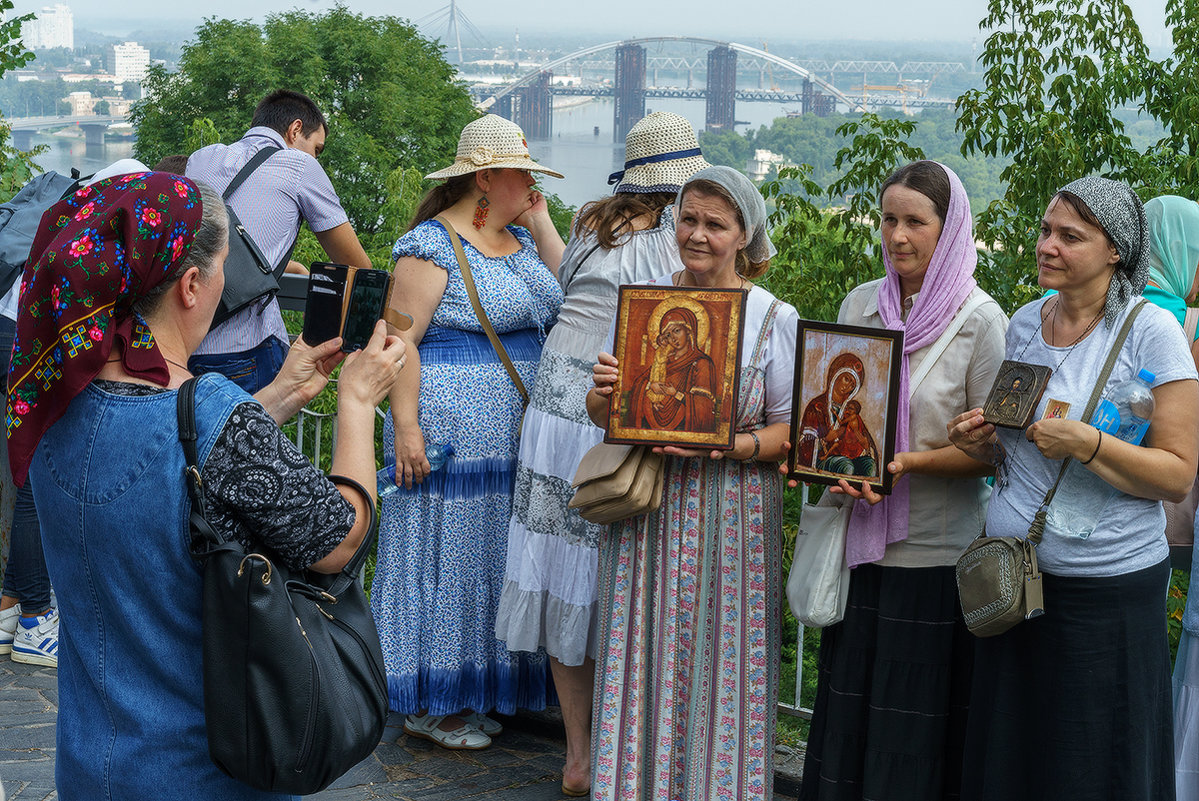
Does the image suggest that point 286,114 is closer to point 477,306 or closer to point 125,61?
point 477,306

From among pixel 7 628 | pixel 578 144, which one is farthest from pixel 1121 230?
pixel 578 144

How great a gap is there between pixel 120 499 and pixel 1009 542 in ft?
6.87

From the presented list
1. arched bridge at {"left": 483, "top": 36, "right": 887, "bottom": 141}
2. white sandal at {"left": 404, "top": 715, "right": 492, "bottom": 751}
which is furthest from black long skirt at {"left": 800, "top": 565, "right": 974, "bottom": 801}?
arched bridge at {"left": 483, "top": 36, "right": 887, "bottom": 141}

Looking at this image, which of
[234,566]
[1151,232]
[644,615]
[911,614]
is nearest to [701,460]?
[644,615]

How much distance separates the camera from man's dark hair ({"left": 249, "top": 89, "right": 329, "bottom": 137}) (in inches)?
194

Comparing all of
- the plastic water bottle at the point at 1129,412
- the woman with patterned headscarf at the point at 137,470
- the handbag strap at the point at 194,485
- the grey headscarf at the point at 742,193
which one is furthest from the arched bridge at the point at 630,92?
the handbag strap at the point at 194,485

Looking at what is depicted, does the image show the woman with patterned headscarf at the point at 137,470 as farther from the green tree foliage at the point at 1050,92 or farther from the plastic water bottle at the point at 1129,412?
the green tree foliage at the point at 1050,92

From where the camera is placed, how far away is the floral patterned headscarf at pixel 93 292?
2002 mm

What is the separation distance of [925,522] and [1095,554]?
18.1 inches

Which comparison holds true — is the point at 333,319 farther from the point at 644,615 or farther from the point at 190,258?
the point at 644,615

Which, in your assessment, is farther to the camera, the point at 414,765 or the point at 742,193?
the point at 414,765

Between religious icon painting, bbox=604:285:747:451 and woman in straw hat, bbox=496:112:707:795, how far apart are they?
56cm

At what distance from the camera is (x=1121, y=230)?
2.93 metres

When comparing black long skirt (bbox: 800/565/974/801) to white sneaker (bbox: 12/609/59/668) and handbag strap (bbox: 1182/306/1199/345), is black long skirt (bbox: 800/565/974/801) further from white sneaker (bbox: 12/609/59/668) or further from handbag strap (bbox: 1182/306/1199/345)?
white sneaker (bbox: 12/609/59/668)
